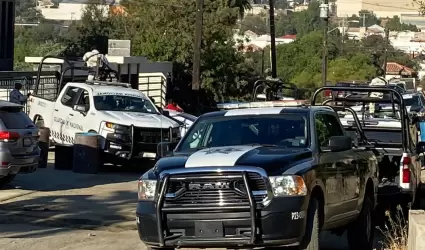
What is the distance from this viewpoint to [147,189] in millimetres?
9406

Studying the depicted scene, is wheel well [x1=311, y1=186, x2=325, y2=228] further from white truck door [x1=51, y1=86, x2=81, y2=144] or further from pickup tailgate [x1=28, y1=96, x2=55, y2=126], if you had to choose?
pickup tailgate [x1=28, y1=96, x2=55, y2=126]

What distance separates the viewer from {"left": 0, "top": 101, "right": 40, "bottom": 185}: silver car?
15.9m

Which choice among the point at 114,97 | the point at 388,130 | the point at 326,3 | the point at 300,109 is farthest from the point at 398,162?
the point at 326,3

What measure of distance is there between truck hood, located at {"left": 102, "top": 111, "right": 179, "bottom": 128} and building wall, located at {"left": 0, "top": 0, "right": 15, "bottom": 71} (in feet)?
57.9

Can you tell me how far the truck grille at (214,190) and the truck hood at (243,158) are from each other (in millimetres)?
156

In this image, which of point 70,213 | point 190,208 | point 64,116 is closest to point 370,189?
point 190,208

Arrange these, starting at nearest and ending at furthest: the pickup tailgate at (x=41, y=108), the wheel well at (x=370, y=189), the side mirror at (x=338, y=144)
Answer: the side mirror at (x=338, y=144) → the wheel well at (x=370, y=189) → the pickup tailgate at (x=41, y=108)

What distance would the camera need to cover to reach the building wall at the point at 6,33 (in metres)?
38.1

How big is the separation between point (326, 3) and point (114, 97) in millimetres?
29994

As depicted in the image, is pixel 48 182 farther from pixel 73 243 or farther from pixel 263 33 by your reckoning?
pixel 263 33

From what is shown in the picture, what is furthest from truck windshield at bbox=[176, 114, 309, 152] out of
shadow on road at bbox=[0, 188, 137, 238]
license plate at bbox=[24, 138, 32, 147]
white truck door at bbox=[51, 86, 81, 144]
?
white truck door at bbox=[51, 86, 81, 144]

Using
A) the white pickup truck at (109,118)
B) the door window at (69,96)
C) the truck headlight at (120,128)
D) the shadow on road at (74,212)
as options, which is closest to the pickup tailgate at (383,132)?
the shadow on road at (74,212)

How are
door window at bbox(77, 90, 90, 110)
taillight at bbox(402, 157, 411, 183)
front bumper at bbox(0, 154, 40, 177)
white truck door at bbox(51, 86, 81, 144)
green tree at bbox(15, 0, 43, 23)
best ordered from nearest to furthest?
taillight at bbox(402, 157, 411, 183), front bumper at bbox(0, 154, 40, 177), door window at bbox(77, 90, 90, 110), white truck door at bbox(51, 86, 81, 144), green tree at bbox(15, 0, 43, 23)

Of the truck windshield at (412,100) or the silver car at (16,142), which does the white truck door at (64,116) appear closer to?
the silver car at (16,142)
